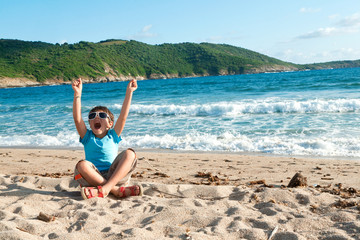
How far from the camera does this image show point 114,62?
108375 mm

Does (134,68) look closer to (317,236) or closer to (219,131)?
(219,131)

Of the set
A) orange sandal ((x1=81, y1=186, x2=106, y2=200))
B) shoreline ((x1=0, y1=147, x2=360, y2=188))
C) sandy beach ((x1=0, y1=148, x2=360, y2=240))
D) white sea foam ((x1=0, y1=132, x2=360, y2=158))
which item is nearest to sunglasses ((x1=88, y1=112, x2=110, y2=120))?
orange sandal ((x1=81, y1=186, x2=106, y2=200))

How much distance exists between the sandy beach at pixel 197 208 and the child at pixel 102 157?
168mm

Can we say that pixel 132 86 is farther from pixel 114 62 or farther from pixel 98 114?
pixel 114 62

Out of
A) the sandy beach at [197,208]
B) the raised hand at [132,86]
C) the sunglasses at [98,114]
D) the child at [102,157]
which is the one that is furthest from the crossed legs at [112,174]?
the raised hand at [132,86]

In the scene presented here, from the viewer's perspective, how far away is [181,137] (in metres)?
Answer: 9.66

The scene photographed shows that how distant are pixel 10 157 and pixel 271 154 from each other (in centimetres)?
638

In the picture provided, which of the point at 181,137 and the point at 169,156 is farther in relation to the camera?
the point at 181,137

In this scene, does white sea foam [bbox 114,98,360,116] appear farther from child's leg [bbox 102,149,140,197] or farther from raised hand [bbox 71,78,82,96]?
raised hand [bbox 71,78,82,96]

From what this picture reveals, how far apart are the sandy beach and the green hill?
8279 cm

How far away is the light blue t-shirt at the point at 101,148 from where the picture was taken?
3957 mm

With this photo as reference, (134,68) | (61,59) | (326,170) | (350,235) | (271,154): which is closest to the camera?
(350,235)

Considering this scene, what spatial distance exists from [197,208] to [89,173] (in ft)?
4.55

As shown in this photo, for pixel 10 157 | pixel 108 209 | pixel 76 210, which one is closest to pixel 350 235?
pixel 108 209
